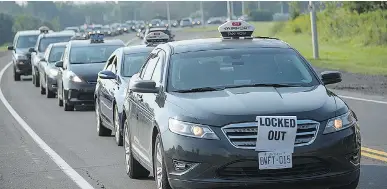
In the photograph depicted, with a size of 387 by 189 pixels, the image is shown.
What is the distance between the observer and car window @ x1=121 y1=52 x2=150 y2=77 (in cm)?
1628

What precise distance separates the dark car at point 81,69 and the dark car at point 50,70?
1.97 metres

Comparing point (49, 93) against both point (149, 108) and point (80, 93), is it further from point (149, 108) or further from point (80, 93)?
point (149, 108)

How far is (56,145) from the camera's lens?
15391 mm

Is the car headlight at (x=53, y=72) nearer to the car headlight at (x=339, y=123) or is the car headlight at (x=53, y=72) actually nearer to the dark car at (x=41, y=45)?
the dark car at (x=41, y=45)

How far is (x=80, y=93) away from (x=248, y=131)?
13819 millimetres

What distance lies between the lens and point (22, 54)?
3831 centimetres

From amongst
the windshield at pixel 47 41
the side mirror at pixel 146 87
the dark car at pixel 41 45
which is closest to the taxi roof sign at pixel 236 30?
the side mirror at pixel 146 87

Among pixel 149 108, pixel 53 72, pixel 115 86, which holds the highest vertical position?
pixel 149 108

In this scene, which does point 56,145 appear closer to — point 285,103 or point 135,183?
point 135,183

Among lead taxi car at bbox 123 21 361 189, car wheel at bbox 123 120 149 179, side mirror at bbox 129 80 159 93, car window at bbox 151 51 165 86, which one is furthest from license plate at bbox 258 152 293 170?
car wheel at bbox 123 120 149 179

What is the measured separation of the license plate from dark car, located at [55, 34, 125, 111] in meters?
13.8

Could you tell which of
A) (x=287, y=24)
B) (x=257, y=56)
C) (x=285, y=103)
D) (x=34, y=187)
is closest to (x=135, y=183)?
(x=34, y=187)

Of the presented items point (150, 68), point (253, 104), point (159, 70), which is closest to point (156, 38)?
point (150, 68)

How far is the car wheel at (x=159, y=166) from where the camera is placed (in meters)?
8.93
